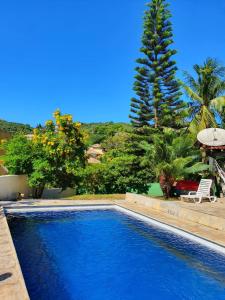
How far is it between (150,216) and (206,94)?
8313 millimetres

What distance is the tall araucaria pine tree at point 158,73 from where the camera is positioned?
1927 centimetres

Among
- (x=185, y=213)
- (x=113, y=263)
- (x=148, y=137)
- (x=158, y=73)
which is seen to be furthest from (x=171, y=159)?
(x=158, y=73)

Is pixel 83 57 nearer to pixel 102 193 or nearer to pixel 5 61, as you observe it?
pixel 5 61

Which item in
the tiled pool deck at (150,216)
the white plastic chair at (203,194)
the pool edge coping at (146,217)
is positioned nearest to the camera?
the tiled pool deck at (150,216)

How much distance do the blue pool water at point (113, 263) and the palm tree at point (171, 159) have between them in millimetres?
3438

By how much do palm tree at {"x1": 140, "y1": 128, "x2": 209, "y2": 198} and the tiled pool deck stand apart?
1249mm

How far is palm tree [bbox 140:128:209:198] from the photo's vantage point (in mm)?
12102

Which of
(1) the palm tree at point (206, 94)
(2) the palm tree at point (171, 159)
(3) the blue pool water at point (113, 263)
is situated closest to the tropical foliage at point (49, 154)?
(2) the palm tree at point (171, 159)

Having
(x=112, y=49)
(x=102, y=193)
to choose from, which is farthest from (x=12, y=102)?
(x=102, y=193)

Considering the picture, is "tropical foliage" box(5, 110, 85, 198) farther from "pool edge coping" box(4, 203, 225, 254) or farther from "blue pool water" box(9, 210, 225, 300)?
"blue pool water" box(9, 210, 225, 300)

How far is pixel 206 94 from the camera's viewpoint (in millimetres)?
15758

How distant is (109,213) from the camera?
11.0m

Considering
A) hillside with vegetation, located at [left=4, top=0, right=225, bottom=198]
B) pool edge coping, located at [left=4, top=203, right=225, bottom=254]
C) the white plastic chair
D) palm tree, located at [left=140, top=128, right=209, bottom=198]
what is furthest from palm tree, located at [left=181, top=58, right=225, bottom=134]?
pool edge coping, located at [left=4, top=203, right=225, bottom=254]

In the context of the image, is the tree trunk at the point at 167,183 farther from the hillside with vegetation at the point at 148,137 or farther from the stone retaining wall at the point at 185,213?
the stone retaining wall at the point at 185,213
